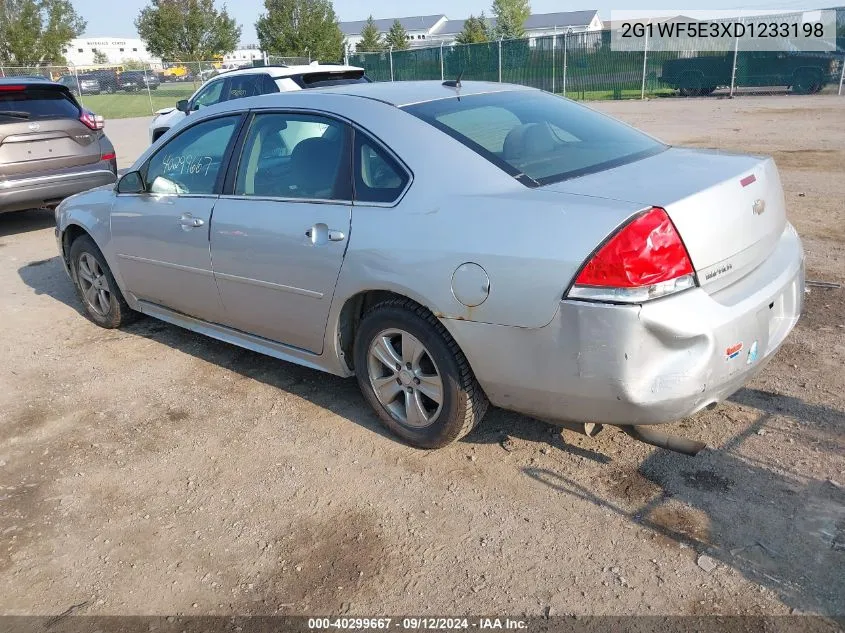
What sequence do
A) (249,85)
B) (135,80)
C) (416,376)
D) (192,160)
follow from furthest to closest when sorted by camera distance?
(135,80)
(249,85)
(192,160)
(416,376)

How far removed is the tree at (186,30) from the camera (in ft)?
162

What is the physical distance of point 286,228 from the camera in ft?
12.2

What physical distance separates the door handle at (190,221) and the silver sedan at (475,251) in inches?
0.5

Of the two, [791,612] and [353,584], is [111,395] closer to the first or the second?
[353,584]

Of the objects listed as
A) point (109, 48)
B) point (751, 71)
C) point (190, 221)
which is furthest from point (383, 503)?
point (109, 48)

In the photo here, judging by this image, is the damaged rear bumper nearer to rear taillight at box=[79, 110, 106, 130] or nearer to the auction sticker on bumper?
the auction sticker on bumper

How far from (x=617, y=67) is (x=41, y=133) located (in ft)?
79.1

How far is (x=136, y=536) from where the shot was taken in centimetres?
310

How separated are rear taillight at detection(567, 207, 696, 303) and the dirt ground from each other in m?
0.96

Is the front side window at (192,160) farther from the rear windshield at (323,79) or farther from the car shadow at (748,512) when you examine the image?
the rear windshield at (323,79)

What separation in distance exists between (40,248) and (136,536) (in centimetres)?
619

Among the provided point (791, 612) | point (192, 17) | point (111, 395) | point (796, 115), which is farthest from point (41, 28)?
point (791, 612)

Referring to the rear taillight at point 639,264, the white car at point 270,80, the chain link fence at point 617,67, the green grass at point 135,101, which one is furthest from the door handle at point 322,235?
the green grass at point 135,101

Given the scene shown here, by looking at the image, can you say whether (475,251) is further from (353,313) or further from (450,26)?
(450,26)
